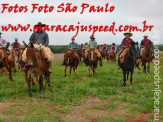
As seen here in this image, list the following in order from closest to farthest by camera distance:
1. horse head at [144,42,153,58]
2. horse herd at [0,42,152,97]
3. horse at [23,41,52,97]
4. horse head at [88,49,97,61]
Result: horse at [23,41,52,97] < horse herd at [0,42,152,97] < horse head at [88,49,97,61] < horse head at [144,42,153,58]

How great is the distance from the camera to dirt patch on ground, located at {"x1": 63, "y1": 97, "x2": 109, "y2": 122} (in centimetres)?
634

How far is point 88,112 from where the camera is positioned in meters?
6.91

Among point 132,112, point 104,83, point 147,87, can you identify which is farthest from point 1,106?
point 147,87

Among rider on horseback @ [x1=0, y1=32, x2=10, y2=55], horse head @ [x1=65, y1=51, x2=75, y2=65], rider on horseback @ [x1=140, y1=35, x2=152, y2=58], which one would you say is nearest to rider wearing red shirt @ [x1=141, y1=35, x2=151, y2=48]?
rider on horseback @ [x1=140, y1=35, x2=152, y2=58]

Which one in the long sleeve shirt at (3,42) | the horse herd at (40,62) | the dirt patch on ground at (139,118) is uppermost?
the long sleeve shirt at (3,42)

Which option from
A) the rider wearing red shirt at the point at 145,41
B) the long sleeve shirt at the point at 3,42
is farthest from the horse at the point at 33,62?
the rider wearing red shirt at the point at 145,41

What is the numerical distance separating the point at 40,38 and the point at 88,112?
4.97 m

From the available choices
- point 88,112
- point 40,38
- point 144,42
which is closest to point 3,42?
point 40,38

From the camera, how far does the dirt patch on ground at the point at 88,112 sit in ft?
20.8

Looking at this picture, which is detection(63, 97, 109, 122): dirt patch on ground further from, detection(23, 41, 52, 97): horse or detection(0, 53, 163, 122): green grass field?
detection(23, 41, 52, 97): horse

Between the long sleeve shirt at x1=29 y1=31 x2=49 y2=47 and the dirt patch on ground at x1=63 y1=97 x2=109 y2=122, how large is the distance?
383 cm

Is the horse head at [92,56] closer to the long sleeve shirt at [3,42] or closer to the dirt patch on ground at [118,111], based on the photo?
the long sleeve shirt at [3,42]

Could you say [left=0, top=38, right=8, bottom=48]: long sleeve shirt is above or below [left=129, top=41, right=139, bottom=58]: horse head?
above

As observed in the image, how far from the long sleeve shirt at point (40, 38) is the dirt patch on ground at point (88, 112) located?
383 cm
